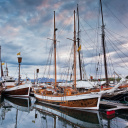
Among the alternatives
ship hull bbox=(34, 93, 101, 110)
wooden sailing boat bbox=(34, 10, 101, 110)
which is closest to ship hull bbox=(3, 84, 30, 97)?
wooden sailing boat bbox=(34, 10, 101, 110)

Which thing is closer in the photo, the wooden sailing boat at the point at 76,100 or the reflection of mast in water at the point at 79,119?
the reflection of mast in water at the point at 79,119

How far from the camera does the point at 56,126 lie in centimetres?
1395

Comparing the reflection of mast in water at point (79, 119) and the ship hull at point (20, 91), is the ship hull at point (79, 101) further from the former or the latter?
the ship hull at point (20, 91)

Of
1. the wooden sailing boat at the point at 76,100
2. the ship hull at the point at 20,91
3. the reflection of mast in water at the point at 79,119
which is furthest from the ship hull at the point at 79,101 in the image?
the ship hull at the point at 20,91

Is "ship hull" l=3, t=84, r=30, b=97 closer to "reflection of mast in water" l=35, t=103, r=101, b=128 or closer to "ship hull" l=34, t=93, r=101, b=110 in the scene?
"ship hull" l=34, t=93, r=101, b=110

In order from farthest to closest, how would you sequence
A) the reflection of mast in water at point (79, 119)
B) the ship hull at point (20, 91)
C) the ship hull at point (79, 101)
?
the ship hull at point (20, 91) → the ship hull at point (79, 101) → the reflection of mast in water at point (79, 119)

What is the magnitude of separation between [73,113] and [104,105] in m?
5.33

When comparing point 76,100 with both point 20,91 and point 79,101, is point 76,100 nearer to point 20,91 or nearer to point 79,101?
point 79,101

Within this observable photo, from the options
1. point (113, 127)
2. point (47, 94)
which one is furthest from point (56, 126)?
point (47, 94)

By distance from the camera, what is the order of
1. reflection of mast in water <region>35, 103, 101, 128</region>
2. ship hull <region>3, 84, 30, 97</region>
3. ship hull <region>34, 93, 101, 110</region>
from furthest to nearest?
ship hull <region>3, 84, 30, 97</region> → ship hull <region>34, 93, 101, 110</region> → reflection of mast in water <region>35, 103, 101, 128</region>

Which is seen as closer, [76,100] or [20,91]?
[76,100]

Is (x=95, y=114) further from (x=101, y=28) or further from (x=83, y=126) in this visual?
(x=101, y=28)

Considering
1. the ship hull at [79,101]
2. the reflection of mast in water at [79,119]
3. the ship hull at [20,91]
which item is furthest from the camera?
the ship hull at [20,91]

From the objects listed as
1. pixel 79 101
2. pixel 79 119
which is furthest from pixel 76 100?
pixel 79 119
